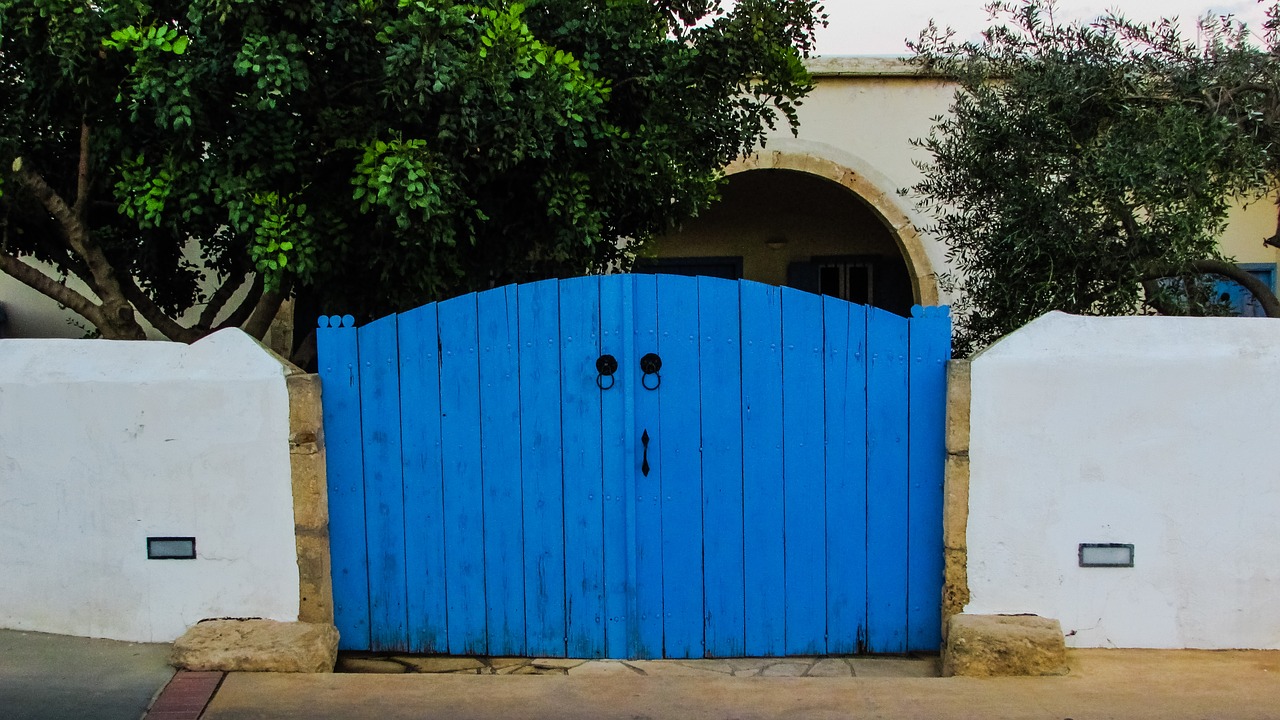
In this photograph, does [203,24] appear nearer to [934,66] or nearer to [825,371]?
[825,371]

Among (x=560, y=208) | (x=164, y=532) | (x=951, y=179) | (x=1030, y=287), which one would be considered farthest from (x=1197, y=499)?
(x=164, y=532)

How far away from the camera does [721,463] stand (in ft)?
13.6

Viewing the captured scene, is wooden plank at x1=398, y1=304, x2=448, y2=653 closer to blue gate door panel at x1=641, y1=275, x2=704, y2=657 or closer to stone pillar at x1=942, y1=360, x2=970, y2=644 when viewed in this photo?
blue gate door panel at x1=641, y1=275, x2=704, y2=657

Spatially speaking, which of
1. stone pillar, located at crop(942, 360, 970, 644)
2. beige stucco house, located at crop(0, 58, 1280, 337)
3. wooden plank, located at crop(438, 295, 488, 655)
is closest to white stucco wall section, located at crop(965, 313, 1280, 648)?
stone pillar, located at crop(942, 360, 970, 644)

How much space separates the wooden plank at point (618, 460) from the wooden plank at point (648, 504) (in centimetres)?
3

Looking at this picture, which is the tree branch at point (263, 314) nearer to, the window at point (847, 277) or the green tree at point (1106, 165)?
the green tree at point (1106, 165)

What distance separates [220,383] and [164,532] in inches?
27.7

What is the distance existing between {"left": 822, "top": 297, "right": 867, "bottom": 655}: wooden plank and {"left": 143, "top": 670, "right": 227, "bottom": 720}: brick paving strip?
8.37 ft

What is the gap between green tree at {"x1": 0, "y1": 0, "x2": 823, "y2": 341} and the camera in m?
4.18

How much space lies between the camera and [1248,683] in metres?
3.68

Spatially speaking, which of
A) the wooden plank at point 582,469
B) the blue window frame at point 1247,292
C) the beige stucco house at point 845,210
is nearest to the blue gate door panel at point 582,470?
the wooden plank at point 582,469

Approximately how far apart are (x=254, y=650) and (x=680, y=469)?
75.3 inches

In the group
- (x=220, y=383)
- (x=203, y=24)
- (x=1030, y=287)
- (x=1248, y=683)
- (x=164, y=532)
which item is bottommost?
(x=1248, y=683)

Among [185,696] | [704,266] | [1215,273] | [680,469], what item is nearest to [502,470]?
[680,469]
